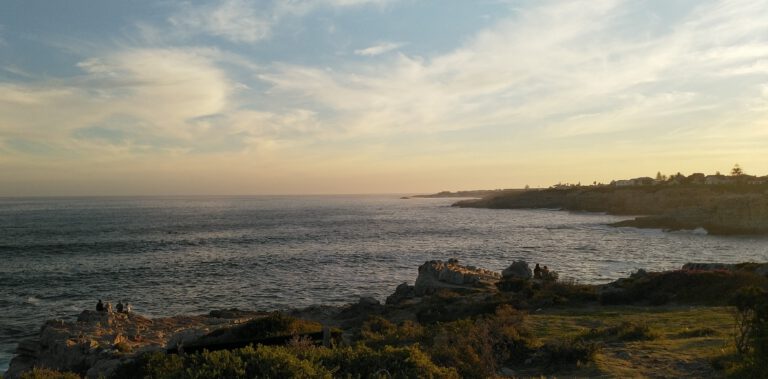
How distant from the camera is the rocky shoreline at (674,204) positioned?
7219 centimetres

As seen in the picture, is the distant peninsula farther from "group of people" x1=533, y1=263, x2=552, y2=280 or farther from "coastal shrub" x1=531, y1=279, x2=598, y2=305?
"coastal shrub" x1=531, y1=279, x2=598, y2=305

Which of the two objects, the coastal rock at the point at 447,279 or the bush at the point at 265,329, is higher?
the bush at the point at 265,329

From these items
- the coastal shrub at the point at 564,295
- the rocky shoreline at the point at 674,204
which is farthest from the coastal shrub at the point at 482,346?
the rocky shoreline at the point at 674,204

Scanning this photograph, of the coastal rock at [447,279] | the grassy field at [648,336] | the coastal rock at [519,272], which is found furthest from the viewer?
the coastal rock at [519,272]

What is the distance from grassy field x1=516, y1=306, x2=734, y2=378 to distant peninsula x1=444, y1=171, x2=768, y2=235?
6277 centimetres

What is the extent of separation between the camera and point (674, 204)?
4525 inches

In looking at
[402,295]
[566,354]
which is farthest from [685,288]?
[566,354]

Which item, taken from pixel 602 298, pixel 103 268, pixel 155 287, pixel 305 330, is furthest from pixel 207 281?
pixel 602 298

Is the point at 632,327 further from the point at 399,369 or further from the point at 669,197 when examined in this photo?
the point at 669,197

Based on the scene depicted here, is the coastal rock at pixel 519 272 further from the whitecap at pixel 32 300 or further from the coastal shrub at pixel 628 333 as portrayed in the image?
the whitecap at pixel 32 300

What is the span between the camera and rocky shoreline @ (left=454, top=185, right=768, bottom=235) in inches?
2842

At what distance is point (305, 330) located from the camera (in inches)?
664

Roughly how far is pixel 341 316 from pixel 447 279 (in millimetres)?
9513

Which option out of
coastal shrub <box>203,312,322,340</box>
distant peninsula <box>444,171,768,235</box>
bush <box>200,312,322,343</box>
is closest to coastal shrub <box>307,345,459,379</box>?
bush <box>200,312,322,343</box>
